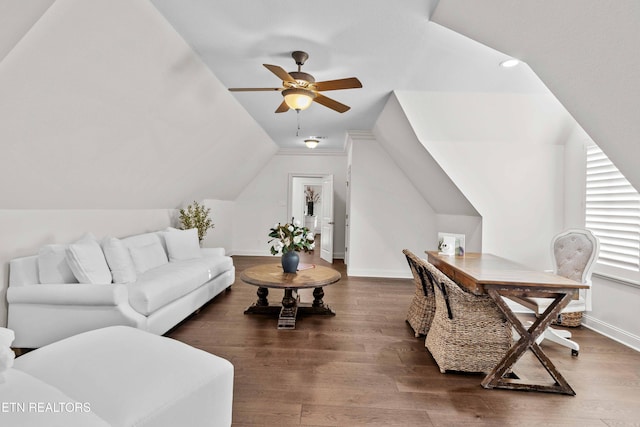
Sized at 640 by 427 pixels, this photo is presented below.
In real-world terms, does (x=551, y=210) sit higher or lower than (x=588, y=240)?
higher

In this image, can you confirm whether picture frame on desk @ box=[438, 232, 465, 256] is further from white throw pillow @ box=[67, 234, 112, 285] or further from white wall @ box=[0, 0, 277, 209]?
white throw pillow @ box=[67, 234, 112, 285]

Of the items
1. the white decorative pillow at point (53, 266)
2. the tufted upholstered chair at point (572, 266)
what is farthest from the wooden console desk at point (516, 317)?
the white decorative pillow at point (53, 266)

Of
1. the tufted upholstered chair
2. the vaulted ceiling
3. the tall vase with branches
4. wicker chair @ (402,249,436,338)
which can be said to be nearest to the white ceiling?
the vaulted ceiling

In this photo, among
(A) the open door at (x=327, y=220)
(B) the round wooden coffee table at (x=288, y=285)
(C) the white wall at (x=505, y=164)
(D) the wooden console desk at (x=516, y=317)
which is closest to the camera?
(D) the wooden console desk at (x=516, y=317)

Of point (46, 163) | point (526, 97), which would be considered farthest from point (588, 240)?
point (46, 163)

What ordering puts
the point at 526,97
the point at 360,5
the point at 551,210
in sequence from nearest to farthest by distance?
the point at 360,5
the point at 526,97
the point at 551,210

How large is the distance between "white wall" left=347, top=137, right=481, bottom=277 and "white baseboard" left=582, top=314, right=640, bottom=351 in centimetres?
246

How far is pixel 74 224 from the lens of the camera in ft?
11.4

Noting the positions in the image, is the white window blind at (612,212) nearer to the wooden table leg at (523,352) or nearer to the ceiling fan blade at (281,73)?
the wooden table leg at (523,352)

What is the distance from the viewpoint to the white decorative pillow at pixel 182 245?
4480 millimetres

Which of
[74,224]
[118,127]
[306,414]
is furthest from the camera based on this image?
[74,224]

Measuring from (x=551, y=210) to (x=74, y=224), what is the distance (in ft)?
18.4

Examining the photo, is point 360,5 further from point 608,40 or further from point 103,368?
point 103,368

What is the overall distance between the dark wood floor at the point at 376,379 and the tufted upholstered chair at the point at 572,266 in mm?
157
